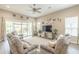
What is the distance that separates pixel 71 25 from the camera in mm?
2234

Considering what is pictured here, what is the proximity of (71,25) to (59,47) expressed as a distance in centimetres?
60

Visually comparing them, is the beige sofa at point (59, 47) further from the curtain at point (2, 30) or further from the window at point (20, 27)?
the curtain at point (2, 30)

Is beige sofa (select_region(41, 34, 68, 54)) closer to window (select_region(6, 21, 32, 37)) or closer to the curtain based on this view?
window (select_region(6, 21, 32, 37))

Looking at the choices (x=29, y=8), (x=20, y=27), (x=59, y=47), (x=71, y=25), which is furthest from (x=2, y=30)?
(x=71, y=25)

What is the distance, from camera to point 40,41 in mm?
2244

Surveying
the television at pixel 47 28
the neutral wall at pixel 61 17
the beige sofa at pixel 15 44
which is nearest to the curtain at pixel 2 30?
the beige sofa at pixel 15 44

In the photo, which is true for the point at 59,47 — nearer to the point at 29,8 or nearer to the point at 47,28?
the point at 47,28

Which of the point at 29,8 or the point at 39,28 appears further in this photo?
the point at 39,28

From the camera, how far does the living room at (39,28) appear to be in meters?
2.17

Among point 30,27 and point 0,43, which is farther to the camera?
point 30,27
